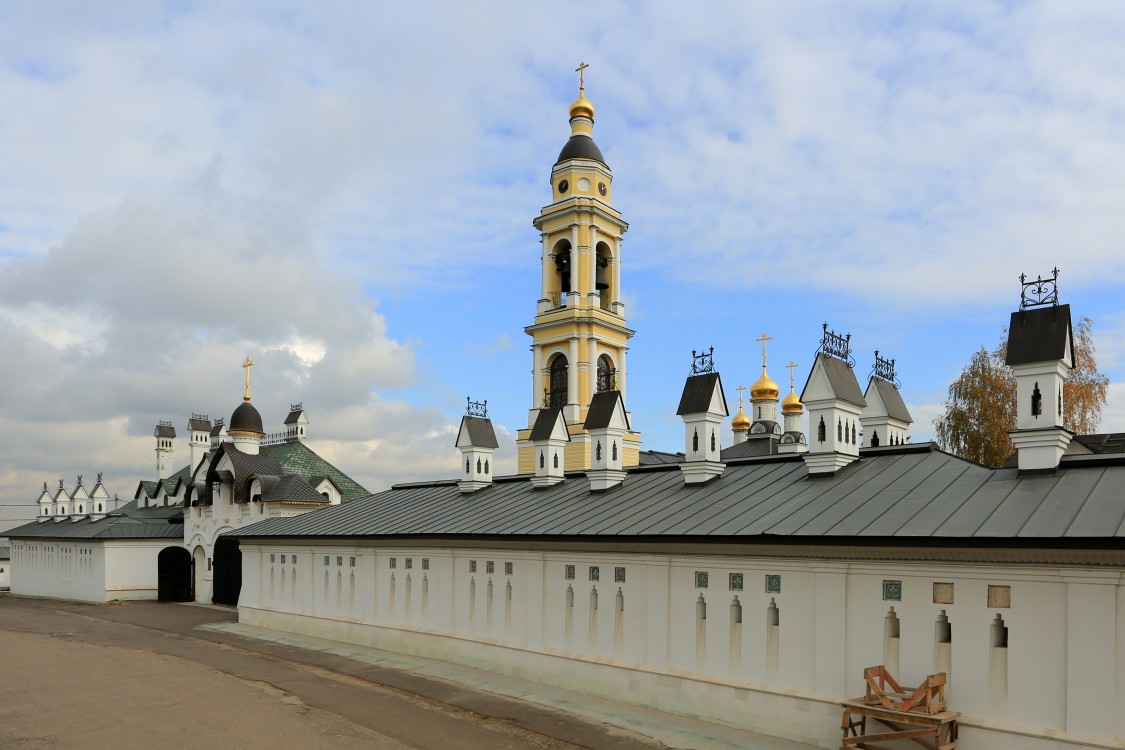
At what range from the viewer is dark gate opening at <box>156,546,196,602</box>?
42125 mm

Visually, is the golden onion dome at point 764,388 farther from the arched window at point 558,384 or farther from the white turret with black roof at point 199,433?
the white turret with black roof at point 199,433

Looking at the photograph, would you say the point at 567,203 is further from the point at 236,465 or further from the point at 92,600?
the point at 92,600

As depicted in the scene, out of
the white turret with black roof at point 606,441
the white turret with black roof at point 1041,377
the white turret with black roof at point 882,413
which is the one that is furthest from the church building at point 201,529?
the white turret with black roof at point 1041,377

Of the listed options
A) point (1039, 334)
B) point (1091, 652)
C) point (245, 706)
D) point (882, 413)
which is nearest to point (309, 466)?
point (245, 706)

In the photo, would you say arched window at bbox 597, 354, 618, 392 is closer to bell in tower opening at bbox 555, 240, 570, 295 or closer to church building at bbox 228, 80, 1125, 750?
bell in tower opening at bbox 555, 240, 570, 295

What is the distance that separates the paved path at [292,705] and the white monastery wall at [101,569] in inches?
654

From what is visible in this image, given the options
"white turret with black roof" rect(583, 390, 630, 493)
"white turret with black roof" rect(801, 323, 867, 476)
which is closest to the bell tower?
"white turret with black roof" rect(583, 390, 630, 493)

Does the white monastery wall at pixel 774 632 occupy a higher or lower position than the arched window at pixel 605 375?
lower

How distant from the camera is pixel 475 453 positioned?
27.1 m

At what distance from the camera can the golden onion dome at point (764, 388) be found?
51375 mm

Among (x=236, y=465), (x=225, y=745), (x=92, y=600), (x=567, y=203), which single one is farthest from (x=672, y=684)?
(x=92, y=600)

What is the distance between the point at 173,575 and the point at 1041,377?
4074 centimetres

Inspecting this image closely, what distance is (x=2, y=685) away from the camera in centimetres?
1922

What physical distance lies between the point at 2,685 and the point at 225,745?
8832 millimetres
